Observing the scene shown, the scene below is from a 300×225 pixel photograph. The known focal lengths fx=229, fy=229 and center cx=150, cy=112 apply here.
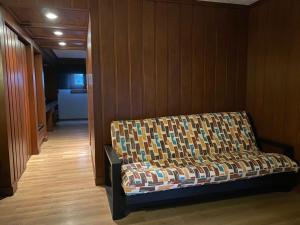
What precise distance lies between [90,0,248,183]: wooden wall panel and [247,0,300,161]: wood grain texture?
6.8 inches

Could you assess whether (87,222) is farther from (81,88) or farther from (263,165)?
(81,88)

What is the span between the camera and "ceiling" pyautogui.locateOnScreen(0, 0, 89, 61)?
101 inches

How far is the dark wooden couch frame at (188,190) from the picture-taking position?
208 cm

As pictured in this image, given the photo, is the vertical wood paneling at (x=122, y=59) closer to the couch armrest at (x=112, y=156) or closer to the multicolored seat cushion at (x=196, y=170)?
the couch armrest at (x=112, y=156)

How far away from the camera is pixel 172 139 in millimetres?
2781

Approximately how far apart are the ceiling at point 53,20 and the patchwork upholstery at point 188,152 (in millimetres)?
1428

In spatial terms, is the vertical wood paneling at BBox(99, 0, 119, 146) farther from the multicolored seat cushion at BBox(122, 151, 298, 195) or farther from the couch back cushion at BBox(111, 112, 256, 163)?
the multicolored seat cushion at BBox(122, 151, 298, 195)

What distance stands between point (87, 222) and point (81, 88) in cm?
743

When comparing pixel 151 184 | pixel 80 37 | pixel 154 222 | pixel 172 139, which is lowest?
pixel 154 222

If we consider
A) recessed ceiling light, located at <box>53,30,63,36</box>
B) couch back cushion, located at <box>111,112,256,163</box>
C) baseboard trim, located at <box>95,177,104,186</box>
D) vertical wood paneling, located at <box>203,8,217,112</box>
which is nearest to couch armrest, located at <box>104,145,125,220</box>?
couch back cushion, located at <box>111,112,256,163</box>

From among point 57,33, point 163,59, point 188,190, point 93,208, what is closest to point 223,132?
point 188,190

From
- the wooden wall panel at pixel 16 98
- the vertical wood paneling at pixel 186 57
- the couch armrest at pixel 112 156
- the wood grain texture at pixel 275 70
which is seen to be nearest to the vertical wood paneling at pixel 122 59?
the couch armrest at pixel 112 156

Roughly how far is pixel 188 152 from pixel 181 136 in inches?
8.3

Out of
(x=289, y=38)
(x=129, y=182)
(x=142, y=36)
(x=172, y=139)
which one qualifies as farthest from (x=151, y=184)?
(x=289, y=38)
